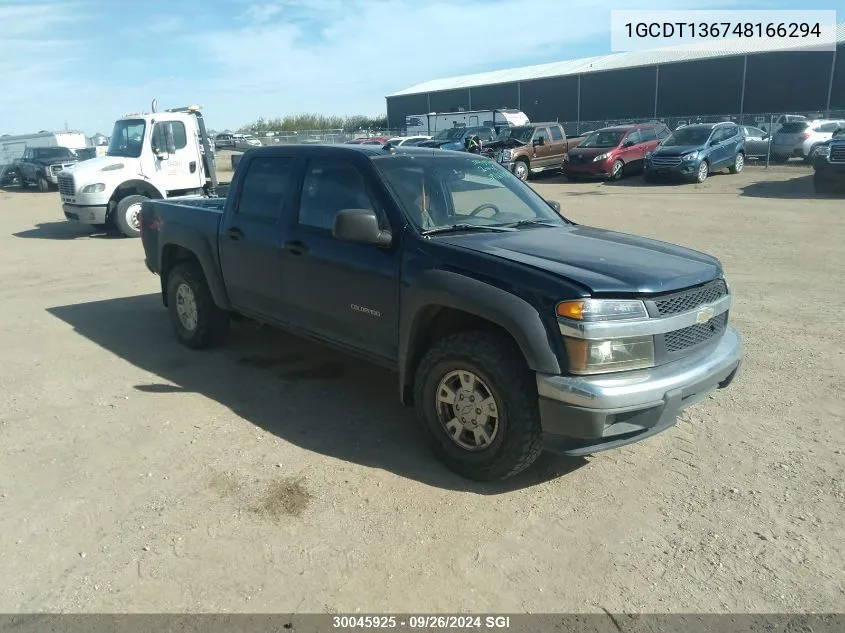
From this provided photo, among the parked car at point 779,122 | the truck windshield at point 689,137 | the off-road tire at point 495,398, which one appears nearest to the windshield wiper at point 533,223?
the off-road tire at point 495,398

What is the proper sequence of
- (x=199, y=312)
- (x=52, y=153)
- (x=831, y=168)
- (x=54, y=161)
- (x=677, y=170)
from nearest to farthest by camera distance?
(x=199, y=312)
(x=831, y=168)
(x=677, y=170)
(x=54, y=161)
(x=52, y=153)

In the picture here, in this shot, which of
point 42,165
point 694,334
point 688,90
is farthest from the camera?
point 688,90

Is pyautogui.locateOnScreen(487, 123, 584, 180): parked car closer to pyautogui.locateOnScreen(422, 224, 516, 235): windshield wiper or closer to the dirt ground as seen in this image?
the dirt ground

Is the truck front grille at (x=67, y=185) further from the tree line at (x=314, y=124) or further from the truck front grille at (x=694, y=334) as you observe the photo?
the tree line at (x=314, y=124)

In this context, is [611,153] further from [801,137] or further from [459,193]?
[459,193]

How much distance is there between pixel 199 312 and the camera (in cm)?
602

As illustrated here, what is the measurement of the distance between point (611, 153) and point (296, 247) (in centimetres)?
1946

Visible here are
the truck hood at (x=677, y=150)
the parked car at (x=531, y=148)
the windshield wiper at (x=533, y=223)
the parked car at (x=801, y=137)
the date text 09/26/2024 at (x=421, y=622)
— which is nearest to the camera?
the date text 09/26/2024 at (x=421, y=622)

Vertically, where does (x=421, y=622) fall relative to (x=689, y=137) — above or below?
below

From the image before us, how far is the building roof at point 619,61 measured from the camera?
4003 centimetres

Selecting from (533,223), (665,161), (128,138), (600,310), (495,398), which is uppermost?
(128,138)

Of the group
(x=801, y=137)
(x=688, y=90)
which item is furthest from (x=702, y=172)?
(x=688, y=90)

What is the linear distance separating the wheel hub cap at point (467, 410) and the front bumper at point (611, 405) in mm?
345

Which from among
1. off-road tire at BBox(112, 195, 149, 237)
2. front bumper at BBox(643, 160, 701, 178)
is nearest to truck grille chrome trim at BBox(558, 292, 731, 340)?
off-road tire at BBox(112, 195, 149, 237)
